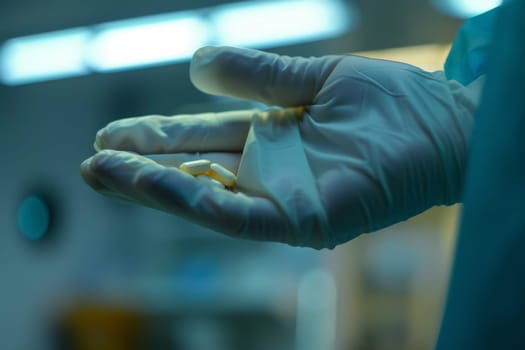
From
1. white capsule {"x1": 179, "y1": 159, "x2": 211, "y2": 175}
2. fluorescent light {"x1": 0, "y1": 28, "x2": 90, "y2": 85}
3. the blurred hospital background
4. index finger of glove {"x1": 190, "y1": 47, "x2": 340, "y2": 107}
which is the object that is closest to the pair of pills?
white capsule {"x1": 179, "y1": 159, "x2": 211, "y2": 175}

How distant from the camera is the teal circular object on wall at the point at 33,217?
9.10ft

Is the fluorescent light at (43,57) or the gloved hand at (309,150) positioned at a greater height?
the fluorescent light at (43,57)

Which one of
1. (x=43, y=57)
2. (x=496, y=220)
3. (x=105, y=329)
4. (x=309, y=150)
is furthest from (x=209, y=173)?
(x=43, y=57)

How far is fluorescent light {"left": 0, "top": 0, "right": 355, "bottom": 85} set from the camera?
7.09ft

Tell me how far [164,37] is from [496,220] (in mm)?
2061

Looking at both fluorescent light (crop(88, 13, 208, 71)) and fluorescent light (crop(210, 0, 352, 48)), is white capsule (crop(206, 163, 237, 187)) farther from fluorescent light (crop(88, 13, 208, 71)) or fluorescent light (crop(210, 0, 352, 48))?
fluorescent light (crop(88, 13, 208, 71))

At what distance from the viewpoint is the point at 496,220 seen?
0.50 metres

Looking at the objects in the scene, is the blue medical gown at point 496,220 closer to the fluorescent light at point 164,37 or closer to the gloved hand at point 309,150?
the gloved hand at point 309,150

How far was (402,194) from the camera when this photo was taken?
636 millimetres

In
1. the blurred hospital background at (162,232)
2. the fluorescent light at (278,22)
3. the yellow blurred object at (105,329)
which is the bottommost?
the yellow blurred object at (105,329)

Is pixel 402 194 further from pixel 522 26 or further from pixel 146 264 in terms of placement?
pixel 146 264

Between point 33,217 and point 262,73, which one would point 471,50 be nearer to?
point 262,73

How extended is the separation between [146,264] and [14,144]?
94 cm

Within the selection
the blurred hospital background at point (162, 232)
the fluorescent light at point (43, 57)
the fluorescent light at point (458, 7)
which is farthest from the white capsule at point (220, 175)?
the fluorescent light at point (43, 57)
